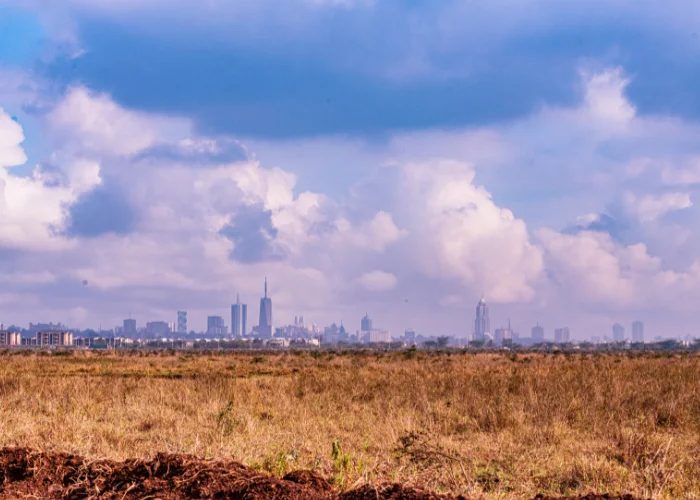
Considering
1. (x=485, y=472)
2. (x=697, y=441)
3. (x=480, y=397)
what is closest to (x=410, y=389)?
(x=480, y=397)

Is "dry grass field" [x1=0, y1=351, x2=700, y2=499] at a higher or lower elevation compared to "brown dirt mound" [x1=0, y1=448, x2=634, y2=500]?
lower

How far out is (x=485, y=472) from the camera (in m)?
9.30

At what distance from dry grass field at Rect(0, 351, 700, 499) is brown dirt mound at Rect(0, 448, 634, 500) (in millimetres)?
579

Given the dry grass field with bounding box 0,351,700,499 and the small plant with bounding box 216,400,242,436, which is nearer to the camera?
the dry grass field with bounding box 0,351,700,499

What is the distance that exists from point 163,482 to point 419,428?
7.62 meters

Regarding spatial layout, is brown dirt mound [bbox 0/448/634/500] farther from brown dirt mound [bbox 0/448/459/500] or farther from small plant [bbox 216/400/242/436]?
Result: small plant [bbox 216/400/242/436]

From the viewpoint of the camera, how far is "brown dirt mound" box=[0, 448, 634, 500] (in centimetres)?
597

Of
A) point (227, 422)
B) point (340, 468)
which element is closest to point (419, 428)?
point (227, 422)

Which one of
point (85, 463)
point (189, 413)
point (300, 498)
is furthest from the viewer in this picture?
point (189, 413)

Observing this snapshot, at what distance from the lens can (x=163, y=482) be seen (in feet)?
21.0

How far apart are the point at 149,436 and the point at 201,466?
6137mm

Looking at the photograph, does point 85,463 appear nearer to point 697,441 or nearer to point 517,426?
point 517,426

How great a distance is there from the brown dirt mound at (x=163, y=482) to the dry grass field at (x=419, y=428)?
0.58m

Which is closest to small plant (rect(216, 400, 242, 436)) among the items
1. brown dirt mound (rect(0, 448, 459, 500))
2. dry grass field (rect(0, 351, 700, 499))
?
dry grass field (rect(0, 351, 700, 499))
